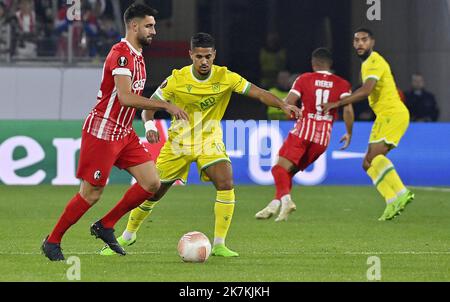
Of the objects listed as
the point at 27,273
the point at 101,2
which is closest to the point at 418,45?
the point at 101,2

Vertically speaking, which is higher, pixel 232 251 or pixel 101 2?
pixel 101 2

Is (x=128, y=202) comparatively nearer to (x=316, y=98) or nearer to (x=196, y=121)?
(x=196, y=121)

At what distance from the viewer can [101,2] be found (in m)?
23.8

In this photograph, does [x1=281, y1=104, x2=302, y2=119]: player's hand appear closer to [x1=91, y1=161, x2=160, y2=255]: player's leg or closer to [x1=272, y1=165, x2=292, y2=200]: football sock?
[x1=91, y1=161, x2=160, y2=255]: player's leg

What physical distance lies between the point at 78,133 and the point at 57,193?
182cm

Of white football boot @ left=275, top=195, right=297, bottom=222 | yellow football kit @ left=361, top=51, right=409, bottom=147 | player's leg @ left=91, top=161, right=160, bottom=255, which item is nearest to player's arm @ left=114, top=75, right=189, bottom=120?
player's leg @ left=91, top=161, right=160, bottom=255

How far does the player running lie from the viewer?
1009 centimetres

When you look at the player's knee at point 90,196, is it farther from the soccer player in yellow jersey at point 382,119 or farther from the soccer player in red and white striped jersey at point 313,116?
the soccer player in red and white striped jersey at point 313,116

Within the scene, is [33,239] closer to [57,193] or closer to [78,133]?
[57,193]

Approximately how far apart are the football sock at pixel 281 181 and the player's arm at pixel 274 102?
3.95 metres

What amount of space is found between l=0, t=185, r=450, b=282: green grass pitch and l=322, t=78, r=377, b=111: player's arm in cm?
130

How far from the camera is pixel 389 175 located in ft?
48.5

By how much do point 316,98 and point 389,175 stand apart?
1270 mm
